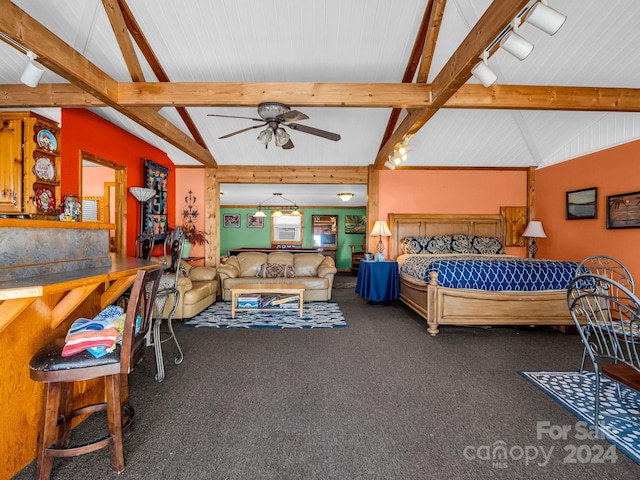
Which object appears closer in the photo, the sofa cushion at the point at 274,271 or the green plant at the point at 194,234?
the sofa cushion at the point at 274,271

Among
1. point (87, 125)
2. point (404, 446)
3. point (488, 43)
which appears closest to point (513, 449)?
point (404, 446)

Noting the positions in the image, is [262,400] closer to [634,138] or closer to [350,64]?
[350,64]

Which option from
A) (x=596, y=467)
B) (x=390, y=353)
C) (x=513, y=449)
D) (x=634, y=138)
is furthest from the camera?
(x=634, y=138)

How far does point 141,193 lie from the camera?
5.15 m

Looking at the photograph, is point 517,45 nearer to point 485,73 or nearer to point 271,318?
point 485,73

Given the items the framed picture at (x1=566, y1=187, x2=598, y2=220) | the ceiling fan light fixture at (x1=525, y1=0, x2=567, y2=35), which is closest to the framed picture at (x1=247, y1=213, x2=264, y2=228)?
the framed picture at (x1=566, y1=187, x2=598, y2=220)

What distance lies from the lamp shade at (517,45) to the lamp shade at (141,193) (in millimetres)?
5048

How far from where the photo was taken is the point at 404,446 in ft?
5.94

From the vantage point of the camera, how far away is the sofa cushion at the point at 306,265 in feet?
19.9

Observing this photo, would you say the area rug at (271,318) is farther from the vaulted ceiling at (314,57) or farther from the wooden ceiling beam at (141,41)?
the wooden ceiling beam at (141,41)

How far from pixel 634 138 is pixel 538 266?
2236mm

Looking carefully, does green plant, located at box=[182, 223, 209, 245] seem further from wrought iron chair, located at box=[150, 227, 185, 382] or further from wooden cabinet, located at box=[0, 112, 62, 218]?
wrought iron chair, located at box=[150, 227, 185, 382]

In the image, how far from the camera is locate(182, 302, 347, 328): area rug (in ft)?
13.6

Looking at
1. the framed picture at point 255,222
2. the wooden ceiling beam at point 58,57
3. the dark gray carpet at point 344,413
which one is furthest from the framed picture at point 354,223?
the wooden ceiling beam at point 58,57
